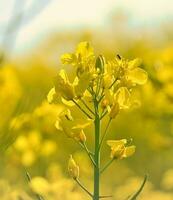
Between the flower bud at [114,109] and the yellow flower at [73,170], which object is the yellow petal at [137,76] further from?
the yellow flower at [73,170]

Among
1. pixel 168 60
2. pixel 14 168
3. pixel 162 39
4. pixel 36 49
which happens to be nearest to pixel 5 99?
pixel 14 168

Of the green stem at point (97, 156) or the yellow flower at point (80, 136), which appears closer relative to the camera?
the green stem at point (97, 156)

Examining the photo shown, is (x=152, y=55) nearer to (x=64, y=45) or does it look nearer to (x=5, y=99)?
(x=5, y=99)

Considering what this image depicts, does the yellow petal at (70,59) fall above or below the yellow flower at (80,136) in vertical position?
above

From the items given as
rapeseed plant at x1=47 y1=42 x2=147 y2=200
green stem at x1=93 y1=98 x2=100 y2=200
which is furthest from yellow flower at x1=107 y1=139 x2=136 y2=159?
green stem at x1=93 y1=98 x2=100 y2=200

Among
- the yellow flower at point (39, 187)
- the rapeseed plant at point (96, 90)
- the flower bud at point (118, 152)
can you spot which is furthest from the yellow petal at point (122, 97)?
the yellow flower at point (39, 187)

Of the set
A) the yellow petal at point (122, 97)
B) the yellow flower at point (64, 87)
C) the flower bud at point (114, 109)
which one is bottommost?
the flower bud at point (114, 109)

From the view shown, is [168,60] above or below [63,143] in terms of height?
above

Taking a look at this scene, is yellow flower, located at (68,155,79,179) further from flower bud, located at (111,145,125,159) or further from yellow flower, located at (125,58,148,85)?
yellow flower, located at (125,58,148,85)

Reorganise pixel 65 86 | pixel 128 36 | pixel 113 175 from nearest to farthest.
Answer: pixel 65 86 < pixel 113 175 < pixel 128 36
